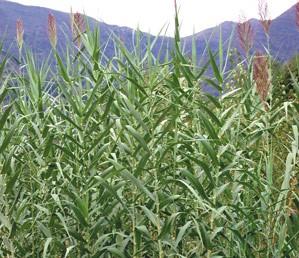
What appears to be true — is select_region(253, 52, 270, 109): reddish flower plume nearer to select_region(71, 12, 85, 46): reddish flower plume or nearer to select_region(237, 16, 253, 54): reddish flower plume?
select_region(237, 16, 253, 54): reddish flower plume

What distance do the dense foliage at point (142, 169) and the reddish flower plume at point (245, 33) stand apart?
13 centimetres

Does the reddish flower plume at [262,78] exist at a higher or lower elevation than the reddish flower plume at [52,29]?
lower

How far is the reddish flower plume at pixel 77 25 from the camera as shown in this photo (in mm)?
3451

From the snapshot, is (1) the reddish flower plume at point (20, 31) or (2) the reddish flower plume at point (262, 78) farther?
(1) the reddish flower plume at point (20, 31)

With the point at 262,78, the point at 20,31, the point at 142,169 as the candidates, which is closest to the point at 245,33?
the point at 262,78

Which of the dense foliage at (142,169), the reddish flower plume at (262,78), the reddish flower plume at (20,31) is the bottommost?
the dense foliage at (142,169)

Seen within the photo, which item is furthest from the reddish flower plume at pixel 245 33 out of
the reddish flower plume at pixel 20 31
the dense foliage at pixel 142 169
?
the reddish flower plume at pixel 20 31

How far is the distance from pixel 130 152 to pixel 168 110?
0.96ft

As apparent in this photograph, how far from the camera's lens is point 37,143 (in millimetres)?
3695

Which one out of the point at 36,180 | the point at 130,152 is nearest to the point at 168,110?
the point at 130,152

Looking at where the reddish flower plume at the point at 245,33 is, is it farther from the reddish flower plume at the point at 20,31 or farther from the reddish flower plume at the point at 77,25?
the reddish flower plume at the point at 20,31

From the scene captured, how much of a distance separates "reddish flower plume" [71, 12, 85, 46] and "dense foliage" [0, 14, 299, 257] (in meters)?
0.05

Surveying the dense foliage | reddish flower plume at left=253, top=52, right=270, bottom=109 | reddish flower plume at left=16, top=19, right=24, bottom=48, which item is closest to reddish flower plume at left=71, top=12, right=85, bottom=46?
the dense foliage

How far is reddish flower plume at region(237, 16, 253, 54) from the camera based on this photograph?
129 inches
